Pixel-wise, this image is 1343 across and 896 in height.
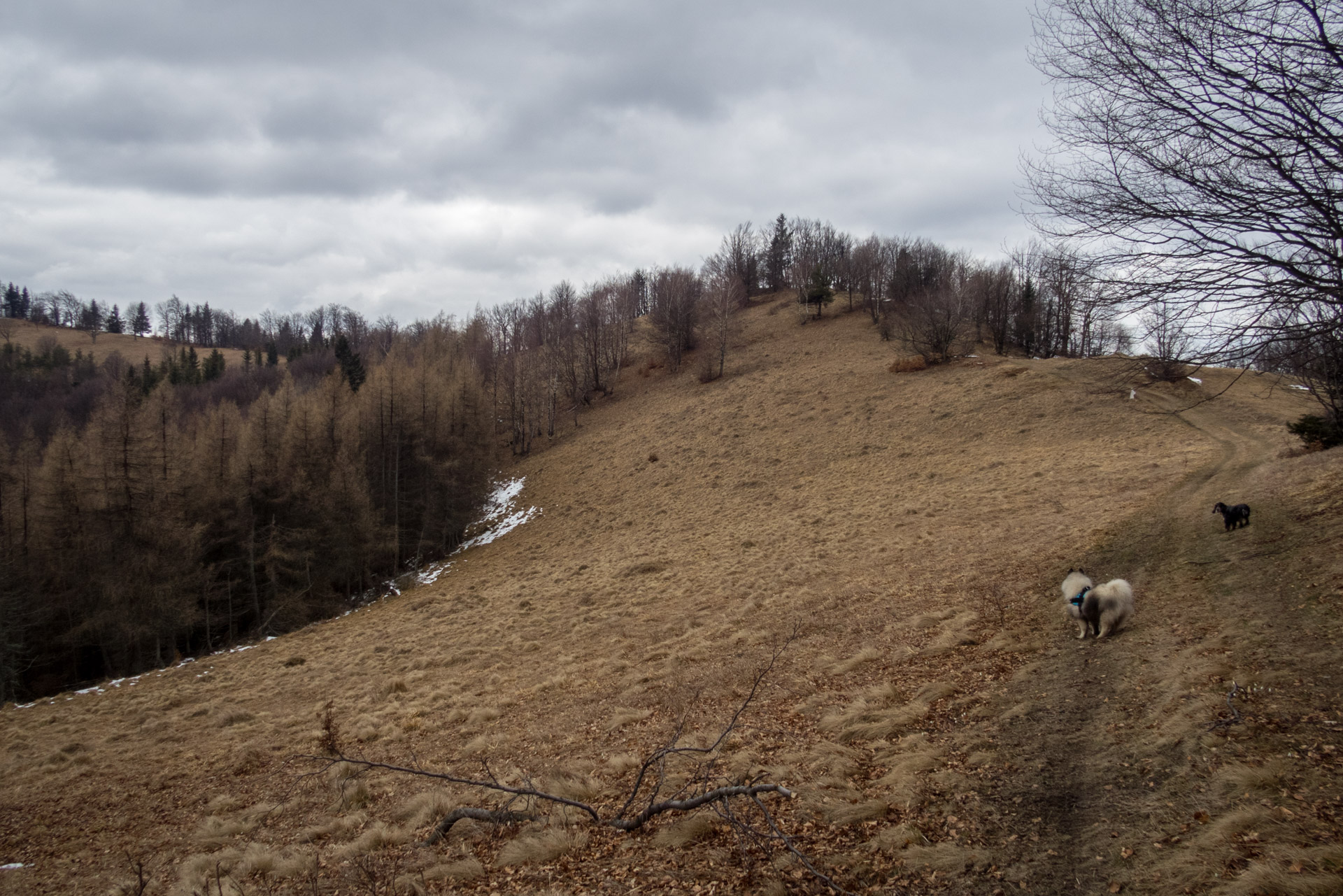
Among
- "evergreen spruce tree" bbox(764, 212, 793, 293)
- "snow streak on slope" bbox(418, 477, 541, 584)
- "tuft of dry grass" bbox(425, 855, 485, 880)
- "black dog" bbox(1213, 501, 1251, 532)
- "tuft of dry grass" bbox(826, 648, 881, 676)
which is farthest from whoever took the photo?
"evergreen spruce tree" bbox(764, 212, 793, 293)

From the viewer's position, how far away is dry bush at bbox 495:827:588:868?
17.4 feet

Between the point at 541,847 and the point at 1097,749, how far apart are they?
5040 millimetres

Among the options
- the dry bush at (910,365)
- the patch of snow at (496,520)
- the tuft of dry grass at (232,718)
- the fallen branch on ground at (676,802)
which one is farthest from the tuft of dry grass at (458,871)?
the dry bush at (910,365)

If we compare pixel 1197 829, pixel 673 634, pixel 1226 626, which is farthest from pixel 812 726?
pixel 673 634

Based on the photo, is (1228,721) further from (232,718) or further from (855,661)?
(232,718)

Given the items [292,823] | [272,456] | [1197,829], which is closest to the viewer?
[1197,829]

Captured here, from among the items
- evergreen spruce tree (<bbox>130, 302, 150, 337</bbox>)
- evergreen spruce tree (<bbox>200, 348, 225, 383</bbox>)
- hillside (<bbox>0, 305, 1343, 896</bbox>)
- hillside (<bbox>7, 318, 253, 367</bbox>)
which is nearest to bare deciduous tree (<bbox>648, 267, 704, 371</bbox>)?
hillside (<bbox>0, 305, 1343, 896</bbox>)

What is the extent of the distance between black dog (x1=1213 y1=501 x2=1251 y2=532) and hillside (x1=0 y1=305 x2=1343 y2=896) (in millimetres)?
308

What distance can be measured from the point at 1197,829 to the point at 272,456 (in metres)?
33.9

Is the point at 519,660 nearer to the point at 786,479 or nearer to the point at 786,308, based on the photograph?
the point at 786,479

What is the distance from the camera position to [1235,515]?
10.6 m

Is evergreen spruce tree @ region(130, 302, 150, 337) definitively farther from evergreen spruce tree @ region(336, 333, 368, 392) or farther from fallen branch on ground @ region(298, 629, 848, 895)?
fallen branch on ground @ region(298, 629, 848, 895)

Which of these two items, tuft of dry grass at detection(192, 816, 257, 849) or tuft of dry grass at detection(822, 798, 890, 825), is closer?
tuft of dry grass at detection(822, 798, 890, 825)

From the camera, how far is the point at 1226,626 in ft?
23.2
